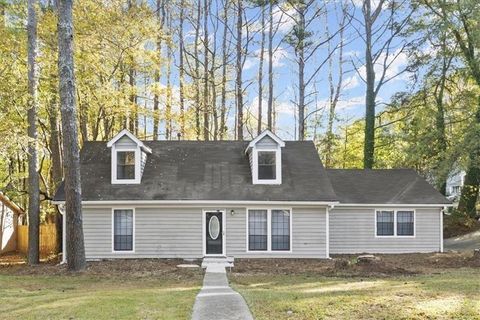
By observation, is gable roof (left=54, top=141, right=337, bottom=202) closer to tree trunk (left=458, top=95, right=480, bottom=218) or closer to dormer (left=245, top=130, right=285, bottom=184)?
dormer (left=245, top=130, right=285, bottom=184)

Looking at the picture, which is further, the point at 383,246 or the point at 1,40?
the point at 383,246

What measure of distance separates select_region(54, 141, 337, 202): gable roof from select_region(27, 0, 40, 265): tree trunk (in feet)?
3.35

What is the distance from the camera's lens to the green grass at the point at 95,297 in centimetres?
891

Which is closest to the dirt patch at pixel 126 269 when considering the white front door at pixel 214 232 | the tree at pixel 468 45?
the white front door at pixel 214 232

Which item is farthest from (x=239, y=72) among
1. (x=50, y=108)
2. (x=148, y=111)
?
(x=50, y=108)

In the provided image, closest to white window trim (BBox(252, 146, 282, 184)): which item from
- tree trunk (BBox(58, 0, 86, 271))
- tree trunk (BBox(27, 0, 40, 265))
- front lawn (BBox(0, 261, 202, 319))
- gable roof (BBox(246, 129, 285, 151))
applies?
gable roof (BBox(246, 129, 285, 151))

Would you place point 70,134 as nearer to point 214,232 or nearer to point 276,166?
point 214,232

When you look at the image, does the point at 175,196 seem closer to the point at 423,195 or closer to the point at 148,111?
the point at 148,111

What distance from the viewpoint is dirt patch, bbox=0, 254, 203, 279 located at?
15297 millimetres

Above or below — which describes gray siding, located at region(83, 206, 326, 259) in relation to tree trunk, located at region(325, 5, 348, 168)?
below

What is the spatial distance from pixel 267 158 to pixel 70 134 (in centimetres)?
808

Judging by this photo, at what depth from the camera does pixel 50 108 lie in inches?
859

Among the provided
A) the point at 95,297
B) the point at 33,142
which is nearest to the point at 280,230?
the point at 33,142

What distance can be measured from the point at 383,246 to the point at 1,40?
703 inches
